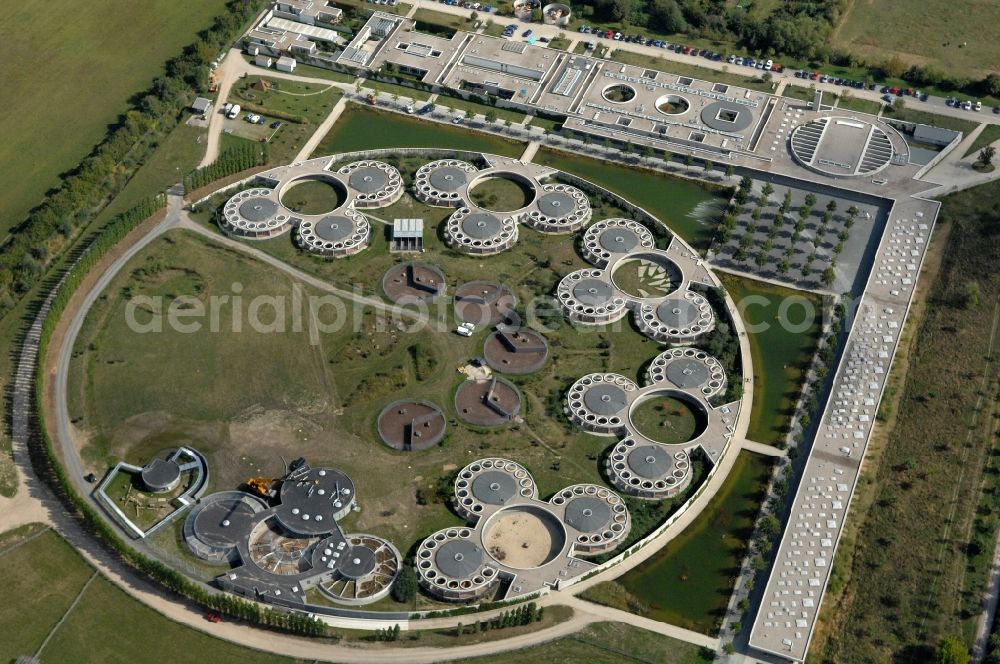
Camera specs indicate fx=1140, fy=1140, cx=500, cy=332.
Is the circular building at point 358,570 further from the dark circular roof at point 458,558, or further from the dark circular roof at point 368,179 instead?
the dark circular roof at point 368,179

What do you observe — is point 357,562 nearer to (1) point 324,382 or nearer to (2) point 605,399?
(1) point 324,382

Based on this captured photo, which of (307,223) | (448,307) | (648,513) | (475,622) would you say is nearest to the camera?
(475,622)

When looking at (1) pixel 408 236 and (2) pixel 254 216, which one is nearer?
(1) pixel 408 236

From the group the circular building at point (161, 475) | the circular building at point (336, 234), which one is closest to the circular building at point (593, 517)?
the circular building at point (161, 475)

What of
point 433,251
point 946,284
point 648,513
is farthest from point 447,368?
point 946,284

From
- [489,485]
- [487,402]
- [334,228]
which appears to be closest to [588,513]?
[489,485]

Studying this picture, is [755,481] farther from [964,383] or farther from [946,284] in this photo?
[946,284]

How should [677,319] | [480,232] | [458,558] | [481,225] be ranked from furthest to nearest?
[481,225] → [480,232] → [677,319] → [458,558]
